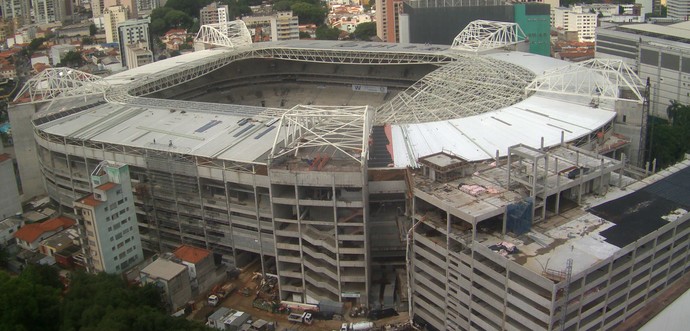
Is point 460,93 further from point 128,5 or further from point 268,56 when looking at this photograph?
point 128,5

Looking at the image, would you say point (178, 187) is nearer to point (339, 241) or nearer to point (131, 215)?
point (131, 215)

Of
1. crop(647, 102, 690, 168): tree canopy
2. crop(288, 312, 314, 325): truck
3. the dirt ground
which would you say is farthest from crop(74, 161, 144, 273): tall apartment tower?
crop(647, 102, 690, 168): tree canopy

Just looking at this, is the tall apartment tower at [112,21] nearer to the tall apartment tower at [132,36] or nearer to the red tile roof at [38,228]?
the tall apartment tower at [132,36]

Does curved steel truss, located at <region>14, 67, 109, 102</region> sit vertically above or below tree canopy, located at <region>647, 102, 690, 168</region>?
above

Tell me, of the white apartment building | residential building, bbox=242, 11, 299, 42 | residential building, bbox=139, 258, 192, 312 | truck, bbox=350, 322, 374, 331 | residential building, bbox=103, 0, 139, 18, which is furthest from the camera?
residential building, bbox=103, 0, 139, 18

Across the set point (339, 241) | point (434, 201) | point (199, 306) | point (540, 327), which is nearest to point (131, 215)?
point (199, 306)

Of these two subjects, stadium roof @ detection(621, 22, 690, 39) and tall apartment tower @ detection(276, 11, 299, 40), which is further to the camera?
tall apartment tower @ detection(276, 11, 299, 40)

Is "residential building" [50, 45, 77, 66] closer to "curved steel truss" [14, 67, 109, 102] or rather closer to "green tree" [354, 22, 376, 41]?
"green tree" [354, 22, 376, 41]

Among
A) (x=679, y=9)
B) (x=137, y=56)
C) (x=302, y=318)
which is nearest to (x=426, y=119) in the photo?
(x=302, y=318)
